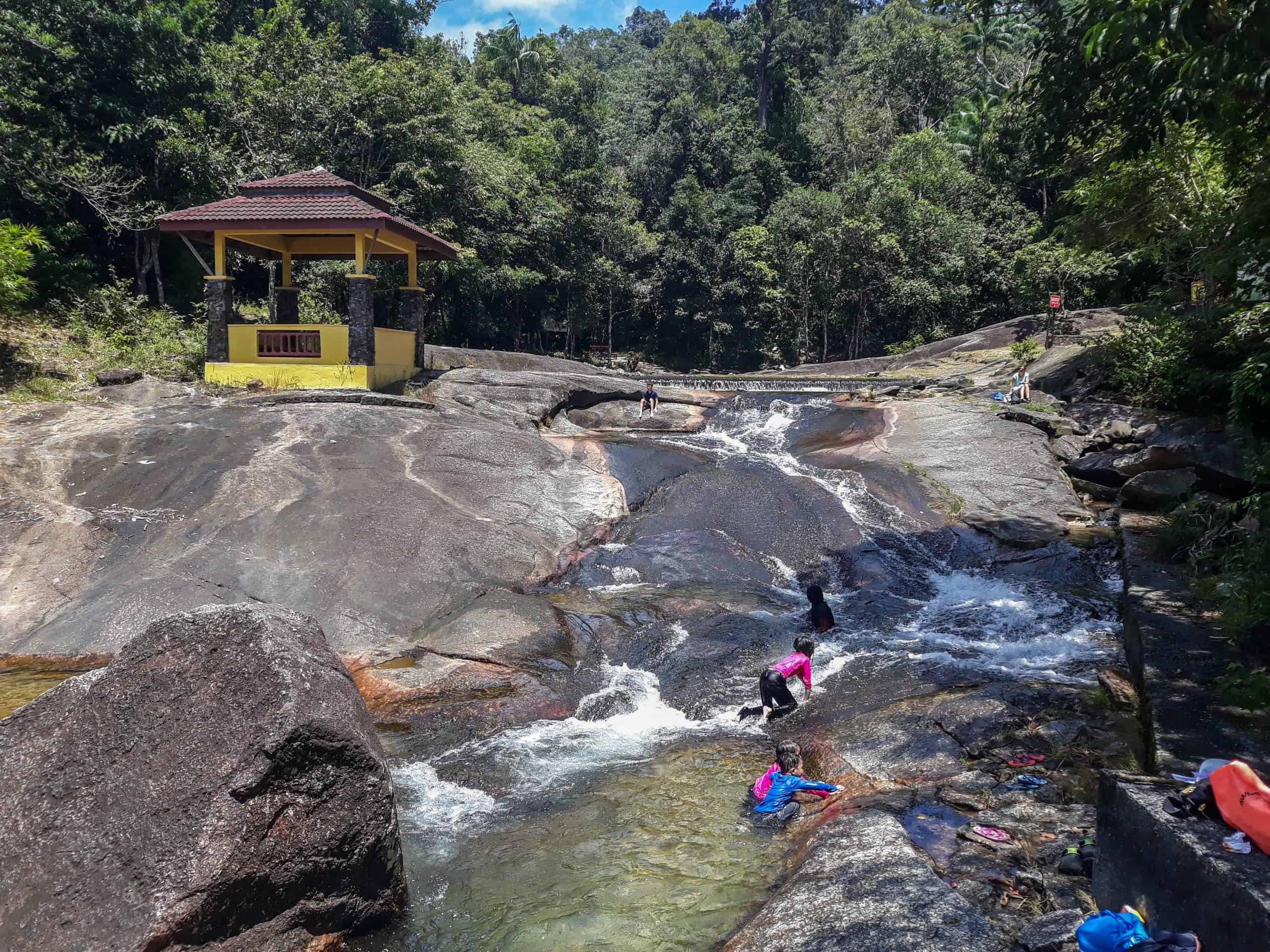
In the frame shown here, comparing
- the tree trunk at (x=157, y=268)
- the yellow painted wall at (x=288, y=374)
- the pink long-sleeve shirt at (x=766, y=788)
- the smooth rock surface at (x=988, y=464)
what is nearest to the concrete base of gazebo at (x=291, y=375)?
the yellow painted wall at (x=288, y=374)

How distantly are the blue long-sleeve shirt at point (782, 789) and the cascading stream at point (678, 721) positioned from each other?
0.88 ft

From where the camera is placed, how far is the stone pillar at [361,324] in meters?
17.5

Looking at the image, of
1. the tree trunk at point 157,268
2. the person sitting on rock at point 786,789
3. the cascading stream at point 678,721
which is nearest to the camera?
the cascading stream at point 678,721

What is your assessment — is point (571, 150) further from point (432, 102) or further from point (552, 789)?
point (552, 789)

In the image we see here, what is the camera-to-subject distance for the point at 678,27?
4566 cm

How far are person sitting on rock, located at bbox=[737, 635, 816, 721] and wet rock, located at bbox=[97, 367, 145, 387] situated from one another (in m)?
14.2

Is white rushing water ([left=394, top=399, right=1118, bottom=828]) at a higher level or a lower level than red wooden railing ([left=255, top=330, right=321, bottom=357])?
lower

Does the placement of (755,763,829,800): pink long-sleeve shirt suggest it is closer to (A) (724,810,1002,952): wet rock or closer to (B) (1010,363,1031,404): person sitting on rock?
(A) (724,810,1002,952): wet rock

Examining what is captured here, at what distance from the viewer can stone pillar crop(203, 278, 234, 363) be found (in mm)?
17750

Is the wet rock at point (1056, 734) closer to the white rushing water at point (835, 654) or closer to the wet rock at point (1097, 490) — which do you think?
the white rushing water at point (835, 654)

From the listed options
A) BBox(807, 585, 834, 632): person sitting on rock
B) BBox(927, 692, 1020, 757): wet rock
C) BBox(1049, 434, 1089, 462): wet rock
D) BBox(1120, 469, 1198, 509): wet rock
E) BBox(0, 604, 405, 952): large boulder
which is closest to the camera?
Answer: BBox(0, 604, 405, 952): large boulder

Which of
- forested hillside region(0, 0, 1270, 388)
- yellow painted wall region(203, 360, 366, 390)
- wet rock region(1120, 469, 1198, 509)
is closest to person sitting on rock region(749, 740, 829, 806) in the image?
forested hillside region(0, 0, 1270, 388)

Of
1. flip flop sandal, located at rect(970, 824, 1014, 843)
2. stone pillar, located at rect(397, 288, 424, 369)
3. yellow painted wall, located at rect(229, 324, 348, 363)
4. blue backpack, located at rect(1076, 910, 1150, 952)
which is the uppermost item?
stone pillar, located at rect(397, 288, 424, 369)

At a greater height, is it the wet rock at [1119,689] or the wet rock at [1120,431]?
the wet rock at [1120,431]
